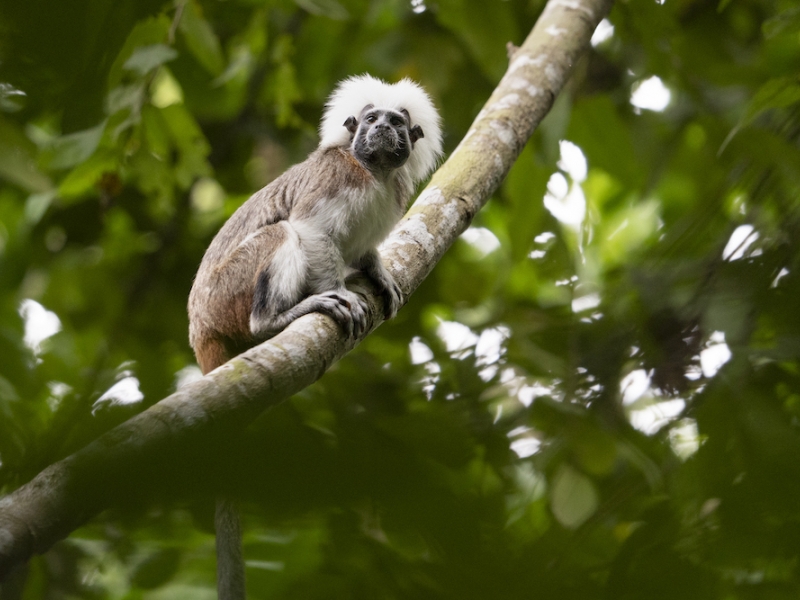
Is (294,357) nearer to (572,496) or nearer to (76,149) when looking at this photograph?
(572,496)

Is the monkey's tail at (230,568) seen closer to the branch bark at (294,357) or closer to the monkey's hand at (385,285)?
the branch bark at (294,357)

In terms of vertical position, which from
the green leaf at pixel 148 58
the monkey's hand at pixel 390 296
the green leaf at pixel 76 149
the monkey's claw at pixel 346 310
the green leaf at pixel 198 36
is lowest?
the monkey's claw at pixel 346 310

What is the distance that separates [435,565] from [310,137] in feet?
13.3

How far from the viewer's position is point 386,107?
11.2ft

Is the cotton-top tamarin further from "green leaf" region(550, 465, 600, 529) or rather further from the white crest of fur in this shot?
"green leaf" region(550, 465, 600, 529)

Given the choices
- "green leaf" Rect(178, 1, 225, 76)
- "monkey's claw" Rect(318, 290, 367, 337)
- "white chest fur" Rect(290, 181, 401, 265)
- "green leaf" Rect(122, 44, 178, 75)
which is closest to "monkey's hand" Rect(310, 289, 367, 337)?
"monkey's claw" Rect(318, 290, 367, 337)

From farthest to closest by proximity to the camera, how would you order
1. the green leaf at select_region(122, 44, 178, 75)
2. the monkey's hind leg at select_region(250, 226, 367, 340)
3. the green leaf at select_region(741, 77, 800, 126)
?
the monkey's hind leg at select_region(250, 226, 367, 340) < the green leaf at select_region(122, 44, 178, 75) < the green leaf at select_region(741, 77, 800, 126)

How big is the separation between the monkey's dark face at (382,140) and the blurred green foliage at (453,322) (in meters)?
0.50

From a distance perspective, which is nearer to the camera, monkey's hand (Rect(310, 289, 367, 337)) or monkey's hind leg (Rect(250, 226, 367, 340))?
monkey's hand (Rect(310, 289, 367, 337))

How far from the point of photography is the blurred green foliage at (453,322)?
69 centimetres

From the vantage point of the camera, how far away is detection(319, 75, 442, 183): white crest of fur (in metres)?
3.45

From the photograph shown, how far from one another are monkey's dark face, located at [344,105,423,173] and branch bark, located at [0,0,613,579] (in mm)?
301

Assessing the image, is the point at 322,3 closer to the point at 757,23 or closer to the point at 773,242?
the point at 773,242

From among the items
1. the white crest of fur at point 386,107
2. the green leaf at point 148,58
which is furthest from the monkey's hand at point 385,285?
the green leaf at point 148,58
